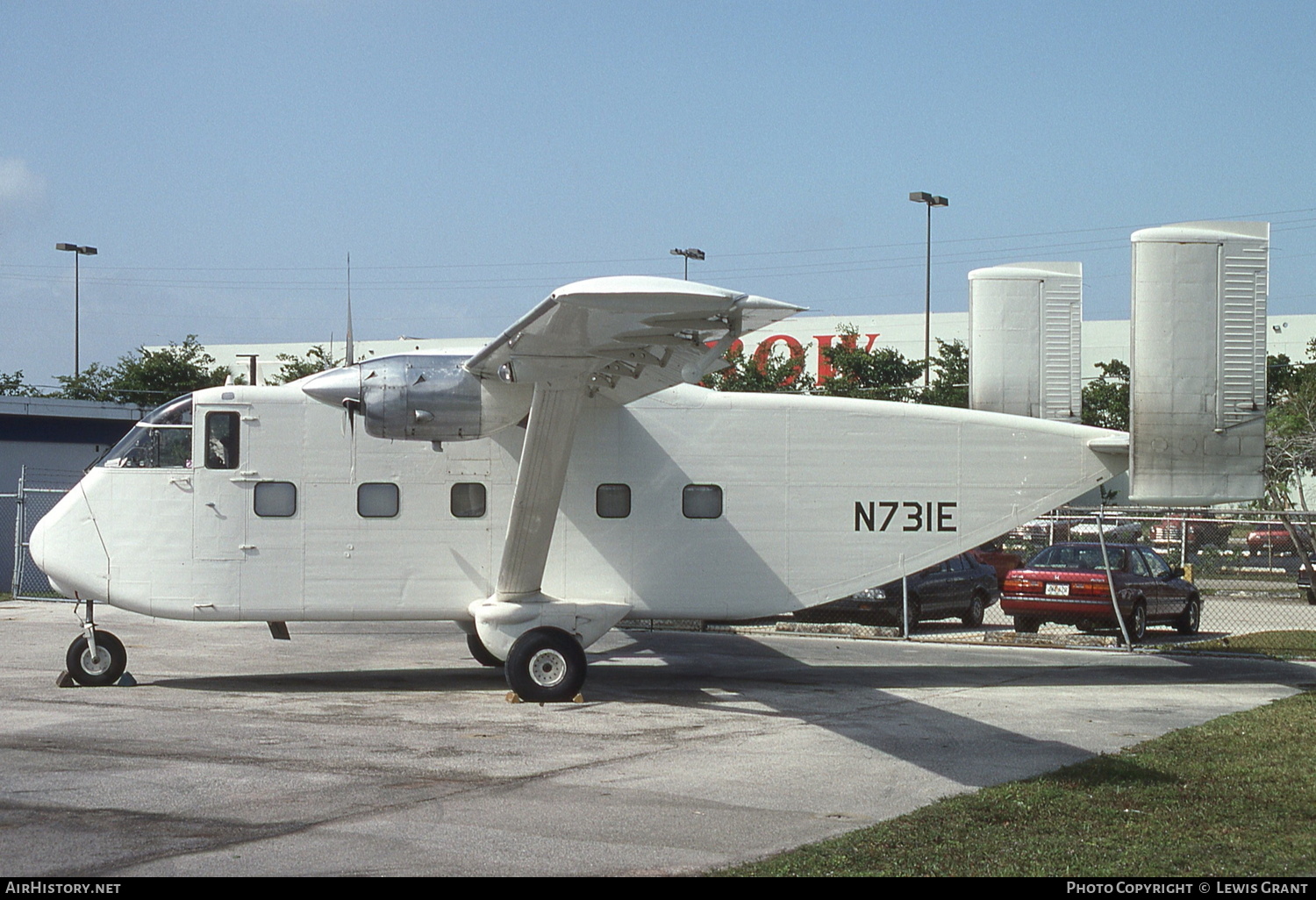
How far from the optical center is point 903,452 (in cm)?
1456

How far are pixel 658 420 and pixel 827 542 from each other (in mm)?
2437

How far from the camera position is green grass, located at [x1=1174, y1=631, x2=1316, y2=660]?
1773 centimetres

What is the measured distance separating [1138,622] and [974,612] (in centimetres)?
361

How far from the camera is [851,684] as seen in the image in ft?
48.5

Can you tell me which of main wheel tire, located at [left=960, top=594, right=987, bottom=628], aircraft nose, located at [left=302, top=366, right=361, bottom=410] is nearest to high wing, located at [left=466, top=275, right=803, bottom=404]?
aircraft nose, located at [left=302, top=366, right=361, bottom=410]

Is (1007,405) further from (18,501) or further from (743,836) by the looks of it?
(18,501)

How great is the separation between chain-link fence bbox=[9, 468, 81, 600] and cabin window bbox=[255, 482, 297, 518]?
11.1m

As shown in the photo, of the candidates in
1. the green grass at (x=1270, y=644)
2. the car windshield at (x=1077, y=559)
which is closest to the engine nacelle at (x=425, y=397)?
the car windshield at (x=1077, y=559)

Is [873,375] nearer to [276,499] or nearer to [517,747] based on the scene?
[276,499]

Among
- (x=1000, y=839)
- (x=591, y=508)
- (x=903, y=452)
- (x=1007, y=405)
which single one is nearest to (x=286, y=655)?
(x=591, y=508)

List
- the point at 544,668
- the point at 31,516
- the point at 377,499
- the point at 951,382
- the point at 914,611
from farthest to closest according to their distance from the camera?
the point at 951,382 → the point at 31,516 → the point at 914,611 → the point at 377,499 → the point at 544,668

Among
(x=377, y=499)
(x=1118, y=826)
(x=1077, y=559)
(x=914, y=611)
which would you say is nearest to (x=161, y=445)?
(x=377, y=499)

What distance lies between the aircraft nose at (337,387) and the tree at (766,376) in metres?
25.7

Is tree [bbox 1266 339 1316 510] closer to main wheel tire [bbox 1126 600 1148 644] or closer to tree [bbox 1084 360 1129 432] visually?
tree [bbox 1084 360 1129 432]
